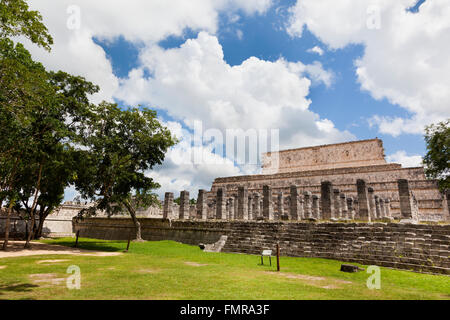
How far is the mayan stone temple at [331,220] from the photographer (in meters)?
10.1

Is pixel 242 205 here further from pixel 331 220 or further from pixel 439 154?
pixel 439 154

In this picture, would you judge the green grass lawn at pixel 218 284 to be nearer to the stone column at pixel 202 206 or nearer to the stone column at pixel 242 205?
the stone column at pixel 242 205

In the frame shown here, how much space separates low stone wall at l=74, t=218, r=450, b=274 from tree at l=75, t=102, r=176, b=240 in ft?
15.3

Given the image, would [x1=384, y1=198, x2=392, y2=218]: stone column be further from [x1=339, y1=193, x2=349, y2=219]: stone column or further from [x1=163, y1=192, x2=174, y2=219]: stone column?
[x1=163, y1=192, x2=174, y2=219]: stone column

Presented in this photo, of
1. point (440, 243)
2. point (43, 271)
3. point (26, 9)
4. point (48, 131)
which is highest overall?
point (26, 9)

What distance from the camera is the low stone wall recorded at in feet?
30.7

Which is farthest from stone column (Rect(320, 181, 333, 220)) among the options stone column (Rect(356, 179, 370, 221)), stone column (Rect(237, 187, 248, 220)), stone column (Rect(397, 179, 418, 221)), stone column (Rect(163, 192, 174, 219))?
stone column (Rect(163, 192, 174, 219))

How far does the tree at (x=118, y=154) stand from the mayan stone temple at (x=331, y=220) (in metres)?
3.79

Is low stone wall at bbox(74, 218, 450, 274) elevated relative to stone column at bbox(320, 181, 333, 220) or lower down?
lower down

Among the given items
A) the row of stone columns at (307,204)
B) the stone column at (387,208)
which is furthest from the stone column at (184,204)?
the stone column at (387,208)

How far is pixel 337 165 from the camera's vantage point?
1487 inches
